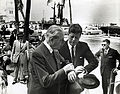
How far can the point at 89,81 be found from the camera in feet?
4.96

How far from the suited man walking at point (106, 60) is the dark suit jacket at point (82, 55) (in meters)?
0.05

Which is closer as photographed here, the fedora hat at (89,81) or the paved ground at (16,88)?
the fedora hat at (89,81)

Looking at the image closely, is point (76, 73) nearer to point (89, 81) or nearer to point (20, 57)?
point (89, 81)

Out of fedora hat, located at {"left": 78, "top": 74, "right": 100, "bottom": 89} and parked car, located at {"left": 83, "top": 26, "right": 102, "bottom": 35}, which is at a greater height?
parked car, located at {"left": 83, "top": 26, "right": 102, "bottom": 35}

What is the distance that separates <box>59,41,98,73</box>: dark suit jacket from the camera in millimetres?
1479

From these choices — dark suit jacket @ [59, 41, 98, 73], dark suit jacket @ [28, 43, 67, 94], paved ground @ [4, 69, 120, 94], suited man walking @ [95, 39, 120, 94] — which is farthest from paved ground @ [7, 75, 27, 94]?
suited man walking @ [95, 39, 120, 94]

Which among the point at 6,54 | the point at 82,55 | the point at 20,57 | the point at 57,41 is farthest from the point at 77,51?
the point at 6,54

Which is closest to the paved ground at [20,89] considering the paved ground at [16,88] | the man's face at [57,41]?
the paved ground at [16,88]

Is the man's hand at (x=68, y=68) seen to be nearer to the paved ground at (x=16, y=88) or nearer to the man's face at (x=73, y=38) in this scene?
the man's face at (x=73, y=38)

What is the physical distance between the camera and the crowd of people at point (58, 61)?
1.39m

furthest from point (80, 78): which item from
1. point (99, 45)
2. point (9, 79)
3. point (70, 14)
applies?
point (9, 79)

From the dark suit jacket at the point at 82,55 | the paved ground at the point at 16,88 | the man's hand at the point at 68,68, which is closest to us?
the man's hand at the point at 68,68

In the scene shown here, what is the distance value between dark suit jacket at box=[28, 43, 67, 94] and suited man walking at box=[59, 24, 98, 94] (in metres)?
0.06

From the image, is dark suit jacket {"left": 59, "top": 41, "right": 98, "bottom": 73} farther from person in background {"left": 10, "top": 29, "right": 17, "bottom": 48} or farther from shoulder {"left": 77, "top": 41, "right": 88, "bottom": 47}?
person in background {"left": 10, "top": 29, "right": 17, "bottom": 48}
